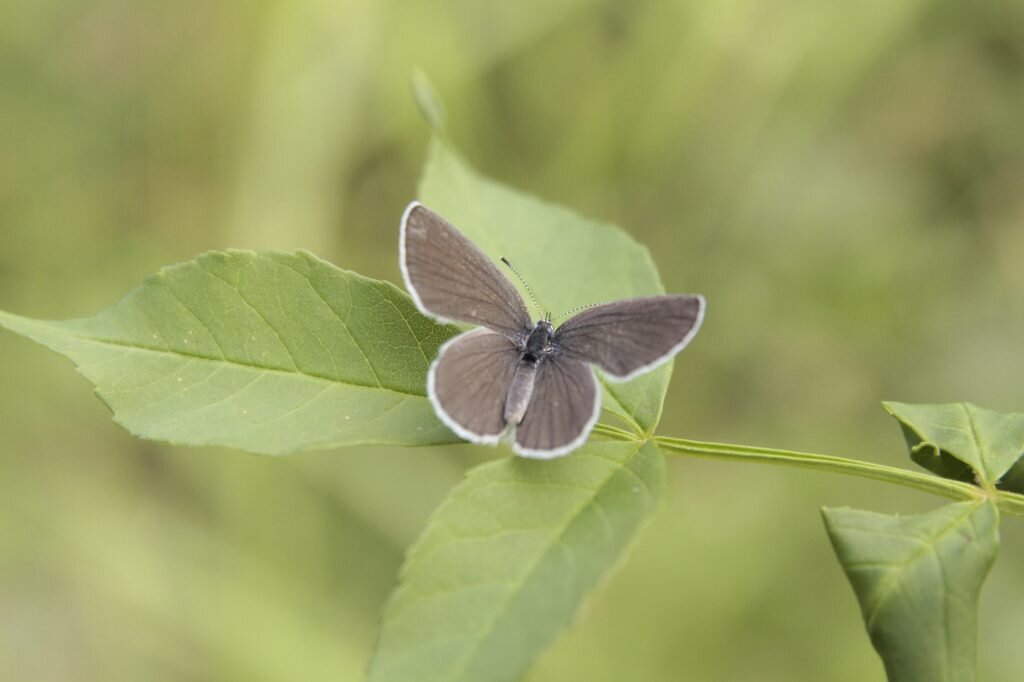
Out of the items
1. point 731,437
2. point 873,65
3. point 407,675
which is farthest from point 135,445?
point 873,65

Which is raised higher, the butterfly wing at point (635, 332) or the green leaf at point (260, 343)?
the butterfly wing at point (635, 332)

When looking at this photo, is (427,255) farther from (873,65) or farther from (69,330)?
(873,65)

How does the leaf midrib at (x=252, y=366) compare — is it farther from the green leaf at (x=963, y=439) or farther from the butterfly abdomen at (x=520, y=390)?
the green leaf at (x=963, y=439)

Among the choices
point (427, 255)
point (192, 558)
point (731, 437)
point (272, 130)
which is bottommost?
point (192, 558)

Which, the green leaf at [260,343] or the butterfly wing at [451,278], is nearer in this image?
the green leaf at [260,343]

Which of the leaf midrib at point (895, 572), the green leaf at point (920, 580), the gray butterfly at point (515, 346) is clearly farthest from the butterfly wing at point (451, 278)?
the leaf midrib at point (895, 572)

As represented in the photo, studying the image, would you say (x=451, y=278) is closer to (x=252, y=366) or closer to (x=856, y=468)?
(x=252, y=366)

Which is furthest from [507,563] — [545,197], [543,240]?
[545,197]

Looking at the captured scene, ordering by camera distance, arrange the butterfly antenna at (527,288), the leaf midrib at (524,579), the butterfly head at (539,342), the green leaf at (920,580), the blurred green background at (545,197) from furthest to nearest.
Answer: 1. the blurred green background at (545,197)
2. the butterfly antenna at (527,288)
3. the butterfly head at (539,342)
4. the green leaf at (920,580)
5. the leaf midrib at (524,579)
